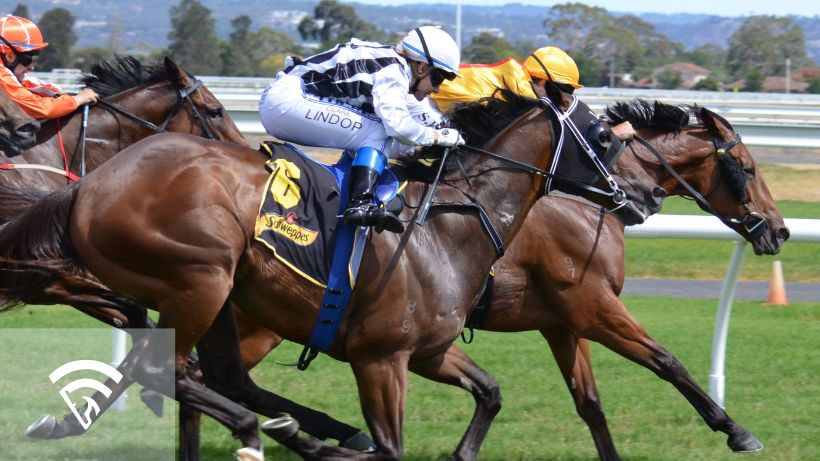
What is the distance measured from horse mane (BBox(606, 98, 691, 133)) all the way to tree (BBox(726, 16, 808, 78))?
43.3m

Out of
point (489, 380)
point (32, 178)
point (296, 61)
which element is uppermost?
point (296, 61)

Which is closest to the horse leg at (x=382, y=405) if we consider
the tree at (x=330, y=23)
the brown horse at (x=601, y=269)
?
the brown horse at (x=601, y=269)

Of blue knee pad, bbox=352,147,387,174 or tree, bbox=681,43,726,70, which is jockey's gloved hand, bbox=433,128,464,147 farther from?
tree, bbox=681,43,726,70

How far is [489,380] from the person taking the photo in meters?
5.38

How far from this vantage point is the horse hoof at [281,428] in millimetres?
4486

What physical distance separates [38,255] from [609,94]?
1884 cm

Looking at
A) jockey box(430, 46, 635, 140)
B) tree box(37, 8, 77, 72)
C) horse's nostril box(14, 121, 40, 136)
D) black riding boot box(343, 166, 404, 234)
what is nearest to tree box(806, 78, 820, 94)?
tree box(37, 8, 77, 72)

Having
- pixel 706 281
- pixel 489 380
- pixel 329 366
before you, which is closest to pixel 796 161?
pixel 706 281

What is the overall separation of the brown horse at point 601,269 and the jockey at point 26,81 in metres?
1.78

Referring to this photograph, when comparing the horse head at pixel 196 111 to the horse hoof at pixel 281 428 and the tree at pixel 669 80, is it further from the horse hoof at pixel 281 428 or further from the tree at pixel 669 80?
the tree at pixel 669 80

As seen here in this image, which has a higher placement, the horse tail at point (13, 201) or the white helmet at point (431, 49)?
the white helmet at point (431, 49)

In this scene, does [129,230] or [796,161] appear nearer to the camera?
[129,230]

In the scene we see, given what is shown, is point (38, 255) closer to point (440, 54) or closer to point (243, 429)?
point (243, 429)

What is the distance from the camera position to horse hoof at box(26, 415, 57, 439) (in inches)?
203
